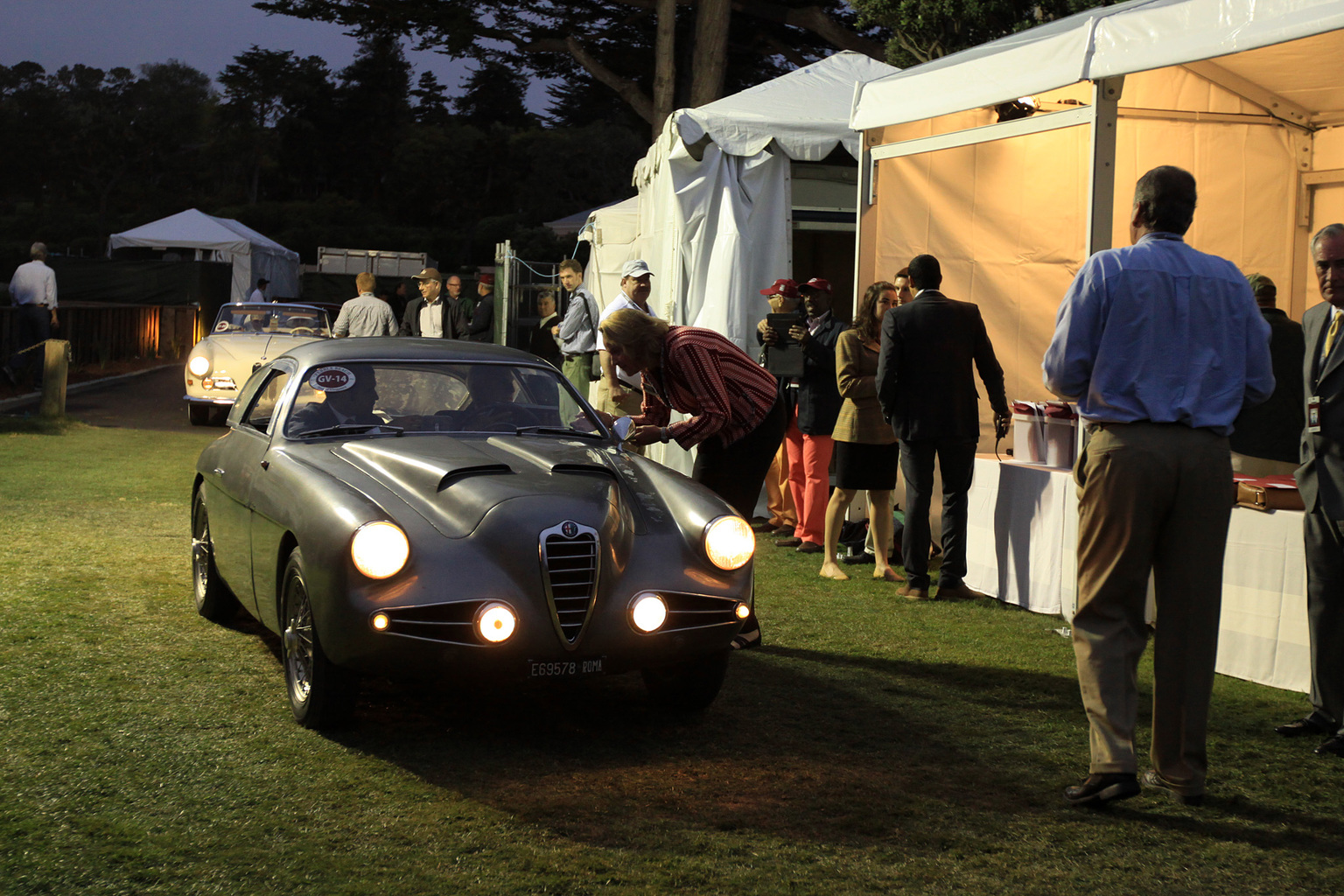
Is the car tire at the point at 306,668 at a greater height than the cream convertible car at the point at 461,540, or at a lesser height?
lesser

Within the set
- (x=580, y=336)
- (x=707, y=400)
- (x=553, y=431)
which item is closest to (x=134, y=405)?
(x=580, y=336)

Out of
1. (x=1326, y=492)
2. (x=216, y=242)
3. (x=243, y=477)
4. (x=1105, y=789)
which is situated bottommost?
(x=1105, y=789)

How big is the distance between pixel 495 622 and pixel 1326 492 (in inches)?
123

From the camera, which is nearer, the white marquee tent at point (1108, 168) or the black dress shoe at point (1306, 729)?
the black dress shoe at point (1306, 729)

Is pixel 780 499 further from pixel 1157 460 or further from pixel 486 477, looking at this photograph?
pixel 1157 460

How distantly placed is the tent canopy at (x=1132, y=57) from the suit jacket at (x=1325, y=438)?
142 cm

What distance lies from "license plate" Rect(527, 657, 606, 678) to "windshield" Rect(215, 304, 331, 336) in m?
13.6

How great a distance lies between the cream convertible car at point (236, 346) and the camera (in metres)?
16.4

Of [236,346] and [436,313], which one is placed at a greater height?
[436,313]

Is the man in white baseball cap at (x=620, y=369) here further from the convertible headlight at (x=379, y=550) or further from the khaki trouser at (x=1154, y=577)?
the khaki trouser at (x=1154, y=577)

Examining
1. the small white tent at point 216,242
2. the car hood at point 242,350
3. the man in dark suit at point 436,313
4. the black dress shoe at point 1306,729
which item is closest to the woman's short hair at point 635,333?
the black dress shoe at point 1306,729

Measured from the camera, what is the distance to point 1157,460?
13.4 ft

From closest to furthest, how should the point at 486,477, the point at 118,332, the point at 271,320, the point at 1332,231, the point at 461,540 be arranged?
the point at 461,540, the point at 1332,231, the point at 486,477, the point at 271,320, the point at 118,332

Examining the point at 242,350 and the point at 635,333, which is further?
the point at 242,350
